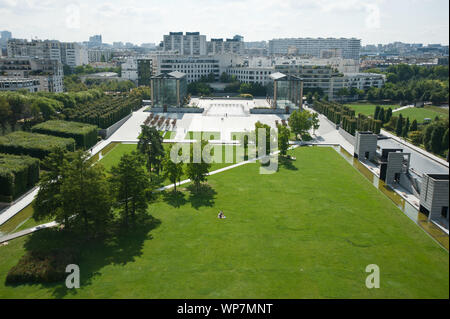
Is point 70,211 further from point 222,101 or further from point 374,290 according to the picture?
point 222,101

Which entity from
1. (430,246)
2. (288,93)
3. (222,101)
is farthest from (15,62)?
(430,246)

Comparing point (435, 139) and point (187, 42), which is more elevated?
point (187, 42)

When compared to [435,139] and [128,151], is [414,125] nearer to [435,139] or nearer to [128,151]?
[435,139]

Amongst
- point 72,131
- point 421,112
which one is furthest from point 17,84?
point 421,112

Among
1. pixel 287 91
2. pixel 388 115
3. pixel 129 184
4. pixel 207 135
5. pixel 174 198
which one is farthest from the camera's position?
pixel 287 91

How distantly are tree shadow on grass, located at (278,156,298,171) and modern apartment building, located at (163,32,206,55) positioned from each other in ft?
398

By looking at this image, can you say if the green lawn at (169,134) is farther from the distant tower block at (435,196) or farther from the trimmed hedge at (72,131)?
the distant tower block at (435,196)

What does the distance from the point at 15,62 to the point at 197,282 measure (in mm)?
80251

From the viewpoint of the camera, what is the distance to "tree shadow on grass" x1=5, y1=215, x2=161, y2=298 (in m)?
17.7

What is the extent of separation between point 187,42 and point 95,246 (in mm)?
141354

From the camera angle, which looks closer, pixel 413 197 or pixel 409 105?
pixel 413 197

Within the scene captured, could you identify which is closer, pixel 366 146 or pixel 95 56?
pixel 366 146

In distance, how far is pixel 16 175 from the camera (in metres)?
27.9

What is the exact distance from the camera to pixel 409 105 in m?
80.9
